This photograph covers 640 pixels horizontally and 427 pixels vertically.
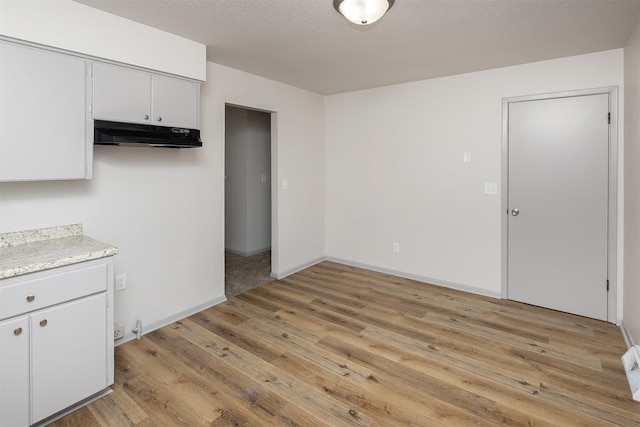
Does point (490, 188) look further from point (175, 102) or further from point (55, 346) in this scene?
point (55, 346)

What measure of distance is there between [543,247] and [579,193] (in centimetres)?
60

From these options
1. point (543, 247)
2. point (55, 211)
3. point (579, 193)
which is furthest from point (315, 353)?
point (579, 193)

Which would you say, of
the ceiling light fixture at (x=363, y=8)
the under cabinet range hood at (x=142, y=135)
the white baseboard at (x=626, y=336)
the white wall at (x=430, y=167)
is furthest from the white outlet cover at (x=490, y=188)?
the under cabinet range hood at (x=142, y=135)

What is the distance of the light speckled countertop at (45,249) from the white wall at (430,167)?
3.19 meters

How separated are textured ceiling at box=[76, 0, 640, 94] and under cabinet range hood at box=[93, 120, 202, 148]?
0.76 m

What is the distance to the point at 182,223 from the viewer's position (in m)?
3.15

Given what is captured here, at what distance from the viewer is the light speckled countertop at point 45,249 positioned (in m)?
1.76

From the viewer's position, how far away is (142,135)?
2.47 m

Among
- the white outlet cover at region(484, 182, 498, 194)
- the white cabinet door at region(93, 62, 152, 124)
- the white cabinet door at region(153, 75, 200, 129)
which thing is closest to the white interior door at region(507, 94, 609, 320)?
the white outlet cover at region(484, 182, 498, 194)

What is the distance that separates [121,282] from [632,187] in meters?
4.11

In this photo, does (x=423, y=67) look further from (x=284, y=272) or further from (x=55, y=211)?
(x=55, y=211)

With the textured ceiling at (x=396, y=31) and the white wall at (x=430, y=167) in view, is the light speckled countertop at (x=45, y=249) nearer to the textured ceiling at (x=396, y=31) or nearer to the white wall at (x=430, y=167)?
the textured ceiling at (x=396, y=31)

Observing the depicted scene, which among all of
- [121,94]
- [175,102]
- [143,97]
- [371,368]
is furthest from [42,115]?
[371,368]

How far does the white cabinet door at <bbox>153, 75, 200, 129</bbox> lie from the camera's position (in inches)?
103
